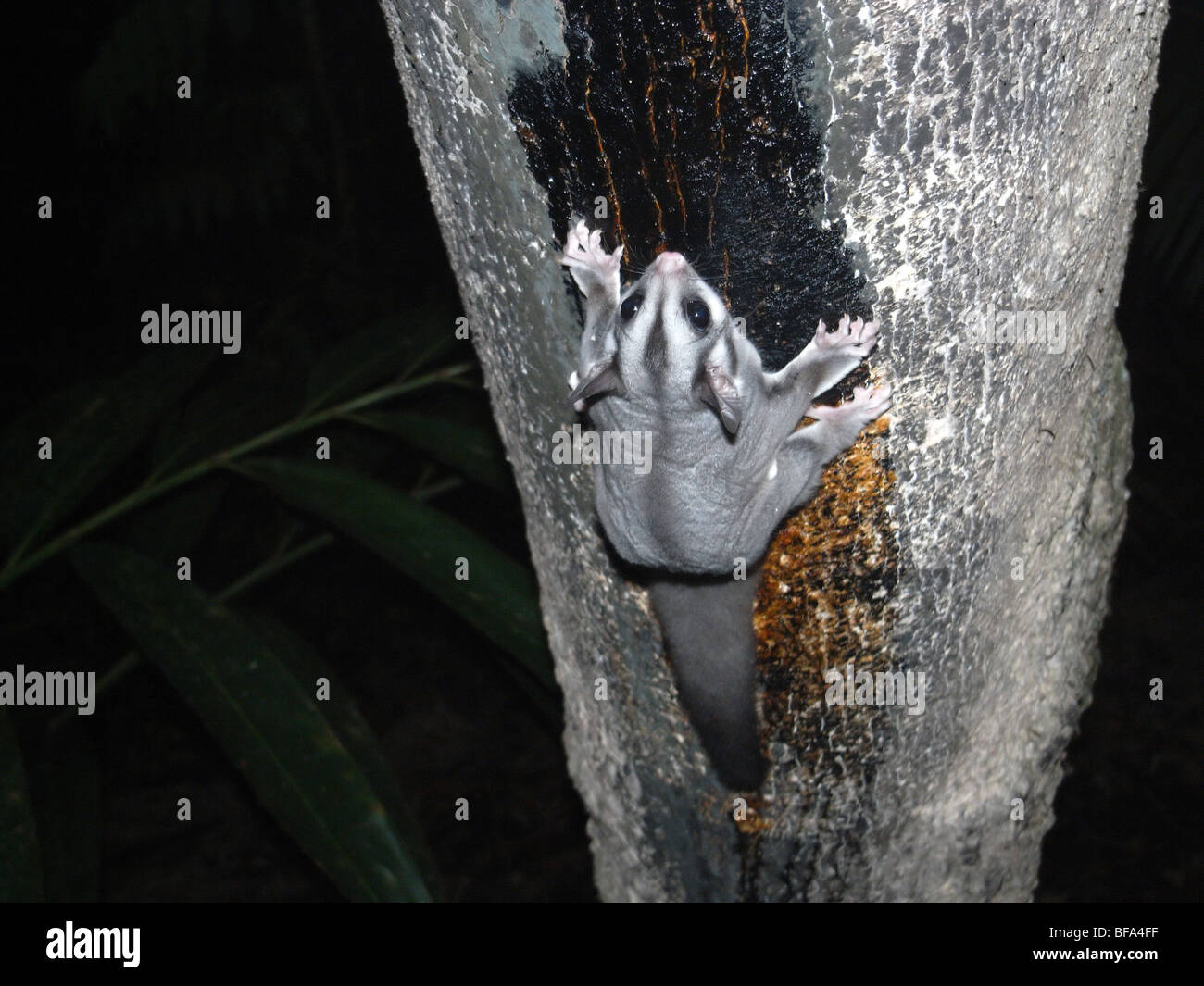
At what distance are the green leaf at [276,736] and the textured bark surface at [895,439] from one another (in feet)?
1.13

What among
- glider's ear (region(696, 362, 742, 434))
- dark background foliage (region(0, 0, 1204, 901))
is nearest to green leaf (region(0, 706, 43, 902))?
dark background foliage (region(0, 0, 1204, 901))

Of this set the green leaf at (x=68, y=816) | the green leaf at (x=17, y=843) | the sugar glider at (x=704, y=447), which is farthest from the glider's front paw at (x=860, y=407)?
the green leaf at (x=68, y=816)

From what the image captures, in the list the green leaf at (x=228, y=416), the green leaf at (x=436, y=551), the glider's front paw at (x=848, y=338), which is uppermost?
the green leaf at (x=228, y=416)

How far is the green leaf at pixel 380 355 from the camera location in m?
2.07

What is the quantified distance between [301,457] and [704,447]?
1272mm

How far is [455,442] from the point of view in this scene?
1986 millimetres

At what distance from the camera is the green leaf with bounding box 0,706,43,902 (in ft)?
4.51

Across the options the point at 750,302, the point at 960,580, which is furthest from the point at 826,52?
the point at 960,580

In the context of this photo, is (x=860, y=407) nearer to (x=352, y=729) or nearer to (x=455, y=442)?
(x=455, y=442)

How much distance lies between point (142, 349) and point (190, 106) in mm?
907

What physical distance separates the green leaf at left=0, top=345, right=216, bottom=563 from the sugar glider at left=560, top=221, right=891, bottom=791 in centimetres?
123

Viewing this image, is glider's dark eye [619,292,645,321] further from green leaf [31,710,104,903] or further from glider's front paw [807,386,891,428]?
green leaf [31,710,104,903]

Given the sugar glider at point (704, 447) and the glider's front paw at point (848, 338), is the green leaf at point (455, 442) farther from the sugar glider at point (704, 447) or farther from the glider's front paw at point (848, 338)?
the glider's front paw at point (848, 338)

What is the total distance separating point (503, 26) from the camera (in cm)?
81
